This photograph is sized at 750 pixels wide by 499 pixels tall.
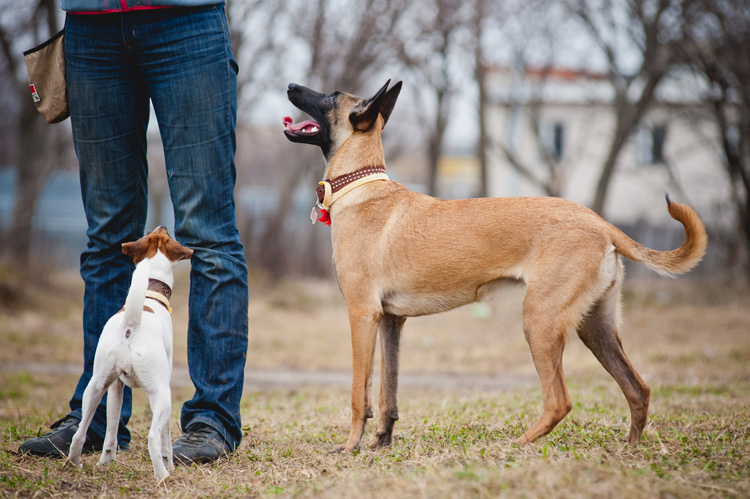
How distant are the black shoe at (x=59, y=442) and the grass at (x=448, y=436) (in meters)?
0.10

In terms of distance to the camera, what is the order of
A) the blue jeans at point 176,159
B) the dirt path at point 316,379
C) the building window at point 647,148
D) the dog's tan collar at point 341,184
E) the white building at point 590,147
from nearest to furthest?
the blue jeans at point 176,159, the dog's tan collar at point 341,184, the dirt path at point 316,379, the white building at point 590,147, the building window at point 647,148

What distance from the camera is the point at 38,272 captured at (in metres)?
11.1

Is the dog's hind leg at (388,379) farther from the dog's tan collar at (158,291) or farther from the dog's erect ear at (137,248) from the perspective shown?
the dog's erect ear at (137,248)

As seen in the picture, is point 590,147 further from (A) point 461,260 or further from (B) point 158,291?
(B) point 158,291

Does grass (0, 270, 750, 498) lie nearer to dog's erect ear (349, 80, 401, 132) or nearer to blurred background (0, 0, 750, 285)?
dog's erect ear (349, 80, 401, 132)

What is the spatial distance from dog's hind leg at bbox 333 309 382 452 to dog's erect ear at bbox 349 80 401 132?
110 centimetres

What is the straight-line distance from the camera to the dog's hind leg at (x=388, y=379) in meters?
A: 3.45

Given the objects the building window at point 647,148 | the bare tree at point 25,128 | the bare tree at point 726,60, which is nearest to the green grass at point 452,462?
the bare tree at point 25,128

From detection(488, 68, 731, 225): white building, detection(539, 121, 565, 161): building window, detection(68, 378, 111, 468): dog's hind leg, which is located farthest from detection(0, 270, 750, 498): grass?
detection(539, 121, 565, 161): building window

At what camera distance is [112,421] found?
2.97 meters

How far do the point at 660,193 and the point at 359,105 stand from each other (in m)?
19.4

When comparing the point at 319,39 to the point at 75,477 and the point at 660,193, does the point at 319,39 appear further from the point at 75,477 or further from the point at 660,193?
the point at 660,193

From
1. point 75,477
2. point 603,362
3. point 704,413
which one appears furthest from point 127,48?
point 704,413

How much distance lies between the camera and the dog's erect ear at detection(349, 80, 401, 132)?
3697 millimetres
